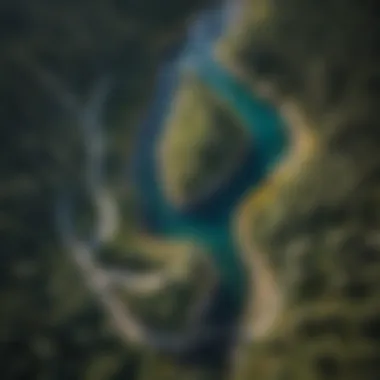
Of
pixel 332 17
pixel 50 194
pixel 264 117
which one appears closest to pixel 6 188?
pixel 50 194

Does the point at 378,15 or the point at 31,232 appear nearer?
the point at 31,232

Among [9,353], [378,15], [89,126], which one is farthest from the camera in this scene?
[378,15]

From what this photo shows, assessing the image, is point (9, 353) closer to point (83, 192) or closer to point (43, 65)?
point (83, 192)

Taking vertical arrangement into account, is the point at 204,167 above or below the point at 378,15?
→ below

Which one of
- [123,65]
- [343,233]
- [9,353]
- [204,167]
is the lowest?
[9,353]

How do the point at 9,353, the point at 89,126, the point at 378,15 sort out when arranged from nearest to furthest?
1. the point at 9,353
2. the point at 89,126
3. the point at 378,15
